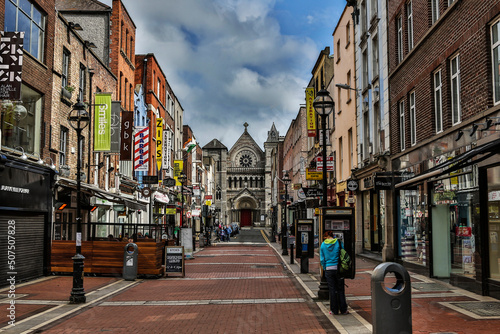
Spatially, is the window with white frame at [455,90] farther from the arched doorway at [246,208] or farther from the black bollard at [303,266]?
the arched doorway at [246,208]

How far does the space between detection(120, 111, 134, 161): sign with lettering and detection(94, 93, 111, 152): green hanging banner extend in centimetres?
386

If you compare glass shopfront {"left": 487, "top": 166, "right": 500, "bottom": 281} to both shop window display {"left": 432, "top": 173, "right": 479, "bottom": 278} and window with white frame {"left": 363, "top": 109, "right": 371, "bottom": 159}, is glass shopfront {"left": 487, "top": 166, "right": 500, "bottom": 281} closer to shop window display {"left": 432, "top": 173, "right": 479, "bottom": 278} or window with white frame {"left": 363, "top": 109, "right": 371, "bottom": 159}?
shop window display {"left": 432, "top": 173, "right": 479, "bottom": 278}

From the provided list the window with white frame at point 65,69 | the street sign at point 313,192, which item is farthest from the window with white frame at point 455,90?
the window with white frame at point 65,69

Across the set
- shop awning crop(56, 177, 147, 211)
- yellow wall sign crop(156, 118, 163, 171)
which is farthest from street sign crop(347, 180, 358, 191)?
yellow wall sign crop(156, 118, 163, 171)

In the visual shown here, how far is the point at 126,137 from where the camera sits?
93.5 ft

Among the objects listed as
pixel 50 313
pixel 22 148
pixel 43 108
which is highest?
pixel 43 108

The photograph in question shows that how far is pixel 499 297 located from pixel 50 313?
943 cm

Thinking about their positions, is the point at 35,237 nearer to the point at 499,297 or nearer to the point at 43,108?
the point at 43,108

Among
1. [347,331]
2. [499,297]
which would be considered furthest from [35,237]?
[499,297]

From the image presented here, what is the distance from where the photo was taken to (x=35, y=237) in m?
17.7

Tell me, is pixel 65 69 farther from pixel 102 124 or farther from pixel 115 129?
pixel 115 129

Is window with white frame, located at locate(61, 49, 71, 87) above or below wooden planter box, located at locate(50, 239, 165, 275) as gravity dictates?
above

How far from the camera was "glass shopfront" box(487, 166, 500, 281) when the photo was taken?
1152 cm

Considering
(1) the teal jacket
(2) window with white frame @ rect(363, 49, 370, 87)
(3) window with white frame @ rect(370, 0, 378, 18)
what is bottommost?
(1) the teal jacket
